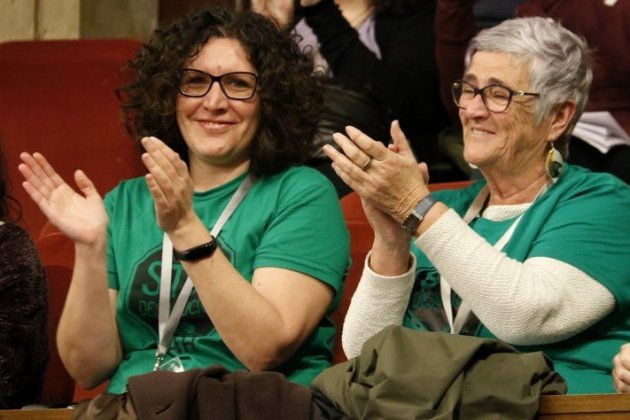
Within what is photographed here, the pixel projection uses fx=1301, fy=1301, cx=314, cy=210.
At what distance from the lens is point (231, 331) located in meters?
2.23

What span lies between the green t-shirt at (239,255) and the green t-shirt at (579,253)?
0.19 meters

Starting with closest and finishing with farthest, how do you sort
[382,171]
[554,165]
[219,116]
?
[382,171]
[554,165]
[219,116]

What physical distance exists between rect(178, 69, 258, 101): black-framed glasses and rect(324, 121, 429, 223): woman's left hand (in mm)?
452

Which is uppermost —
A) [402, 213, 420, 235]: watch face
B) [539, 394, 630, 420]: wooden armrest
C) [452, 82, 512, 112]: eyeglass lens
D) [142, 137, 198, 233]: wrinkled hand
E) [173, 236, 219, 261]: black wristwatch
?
[452, 82, 512, 112]: eyeglass lens

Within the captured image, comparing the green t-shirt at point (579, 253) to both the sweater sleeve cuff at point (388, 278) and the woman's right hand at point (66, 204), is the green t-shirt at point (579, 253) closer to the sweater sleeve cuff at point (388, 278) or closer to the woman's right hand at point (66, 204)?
the sweater sleeve cuff at point (388, 278)

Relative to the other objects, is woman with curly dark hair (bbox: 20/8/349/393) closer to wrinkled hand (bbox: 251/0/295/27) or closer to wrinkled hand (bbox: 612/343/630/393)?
wrinkled hand (bbox: 612/343/630/393)

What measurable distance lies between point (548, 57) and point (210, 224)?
2.30 ft

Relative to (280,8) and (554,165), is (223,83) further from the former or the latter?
(280,8)

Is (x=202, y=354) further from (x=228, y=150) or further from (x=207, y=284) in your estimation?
(x=228, y=150)

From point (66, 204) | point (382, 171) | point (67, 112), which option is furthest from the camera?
point (67, 112)

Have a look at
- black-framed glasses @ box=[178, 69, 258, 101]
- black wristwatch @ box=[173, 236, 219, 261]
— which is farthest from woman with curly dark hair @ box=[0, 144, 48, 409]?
black-framed glasses @ box=[178, 69, 258, 101]

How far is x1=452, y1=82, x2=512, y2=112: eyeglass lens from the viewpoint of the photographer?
2383 millimetres

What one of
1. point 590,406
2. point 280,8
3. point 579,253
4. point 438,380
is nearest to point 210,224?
point 579,253

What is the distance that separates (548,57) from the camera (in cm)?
239
